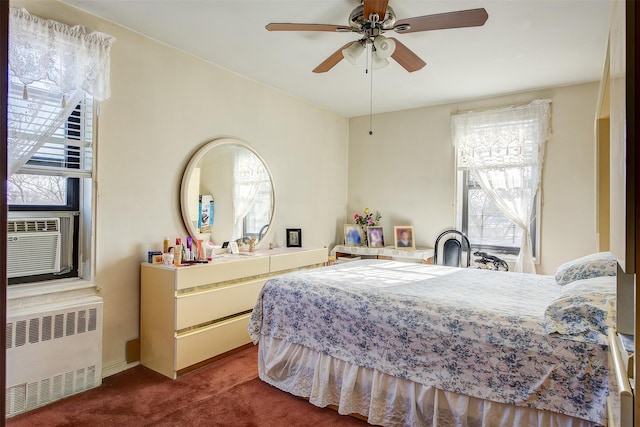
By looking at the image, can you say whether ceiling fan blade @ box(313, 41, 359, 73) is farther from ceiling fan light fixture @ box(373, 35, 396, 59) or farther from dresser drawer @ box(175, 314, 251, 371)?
dresser drawer @ box(175, 314, 251, 371)

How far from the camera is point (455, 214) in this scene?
4332 millimetres

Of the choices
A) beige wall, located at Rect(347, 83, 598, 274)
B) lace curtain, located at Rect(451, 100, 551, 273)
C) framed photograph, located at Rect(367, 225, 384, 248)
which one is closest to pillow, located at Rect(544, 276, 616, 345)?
beige wall, located at Rect(347, 83, 598, 274)

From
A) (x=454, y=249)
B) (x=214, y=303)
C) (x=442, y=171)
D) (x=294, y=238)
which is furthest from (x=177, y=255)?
(x=442, y=171)

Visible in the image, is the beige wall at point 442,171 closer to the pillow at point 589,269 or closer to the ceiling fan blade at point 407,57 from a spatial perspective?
the pillow at point 589,269

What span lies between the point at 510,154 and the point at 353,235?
2.12m

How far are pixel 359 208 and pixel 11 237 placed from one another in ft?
12.5

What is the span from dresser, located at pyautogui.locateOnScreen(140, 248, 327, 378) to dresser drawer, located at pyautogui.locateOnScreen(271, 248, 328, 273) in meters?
0.31

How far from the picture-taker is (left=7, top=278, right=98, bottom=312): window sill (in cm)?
217

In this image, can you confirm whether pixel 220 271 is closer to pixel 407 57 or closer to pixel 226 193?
pixel 226 193

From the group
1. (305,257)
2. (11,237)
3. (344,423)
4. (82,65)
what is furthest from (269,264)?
(82,65)

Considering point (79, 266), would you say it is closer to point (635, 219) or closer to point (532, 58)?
point (635, 219)

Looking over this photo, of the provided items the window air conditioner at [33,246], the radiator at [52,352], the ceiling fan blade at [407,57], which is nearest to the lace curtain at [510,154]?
the ceiling fan blade at [407,57]

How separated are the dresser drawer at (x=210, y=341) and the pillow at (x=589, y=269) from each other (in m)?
2.44

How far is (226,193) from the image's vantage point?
3.40m
